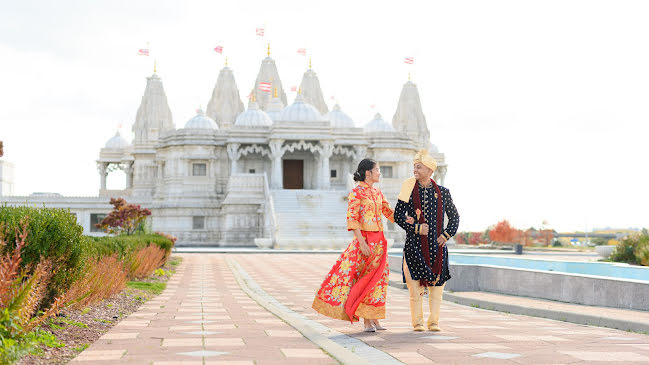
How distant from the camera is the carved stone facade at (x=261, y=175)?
4600 cm

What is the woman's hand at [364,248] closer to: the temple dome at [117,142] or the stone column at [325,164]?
the stone column at [325,164]

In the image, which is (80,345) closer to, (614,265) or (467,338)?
(467,338)

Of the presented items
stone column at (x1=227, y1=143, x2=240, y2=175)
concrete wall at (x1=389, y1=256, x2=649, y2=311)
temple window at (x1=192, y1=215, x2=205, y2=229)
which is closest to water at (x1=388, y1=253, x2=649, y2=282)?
concrete wall at (x1=389, y1=256, x2=649, y2=311)

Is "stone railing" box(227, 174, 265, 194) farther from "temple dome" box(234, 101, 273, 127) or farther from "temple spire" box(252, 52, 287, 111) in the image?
"temple spire" box(252, 52, 287, 111)

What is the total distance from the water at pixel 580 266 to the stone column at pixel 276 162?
27.6m

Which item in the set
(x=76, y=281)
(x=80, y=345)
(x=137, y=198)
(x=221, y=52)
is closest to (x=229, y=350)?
(x=80, y=345)

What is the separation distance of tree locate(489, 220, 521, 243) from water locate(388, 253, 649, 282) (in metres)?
35.2

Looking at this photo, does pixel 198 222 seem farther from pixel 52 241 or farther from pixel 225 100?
pixel 52 241

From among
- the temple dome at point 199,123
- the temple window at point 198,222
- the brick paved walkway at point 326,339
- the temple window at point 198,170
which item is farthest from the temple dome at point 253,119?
the brick paved walkway at point 326,339

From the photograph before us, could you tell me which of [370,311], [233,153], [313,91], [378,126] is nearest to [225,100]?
[313,91]

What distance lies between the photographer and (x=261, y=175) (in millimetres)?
48625

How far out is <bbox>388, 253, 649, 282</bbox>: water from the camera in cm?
1598

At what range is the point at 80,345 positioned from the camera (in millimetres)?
7582

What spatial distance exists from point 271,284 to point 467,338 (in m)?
9.97
